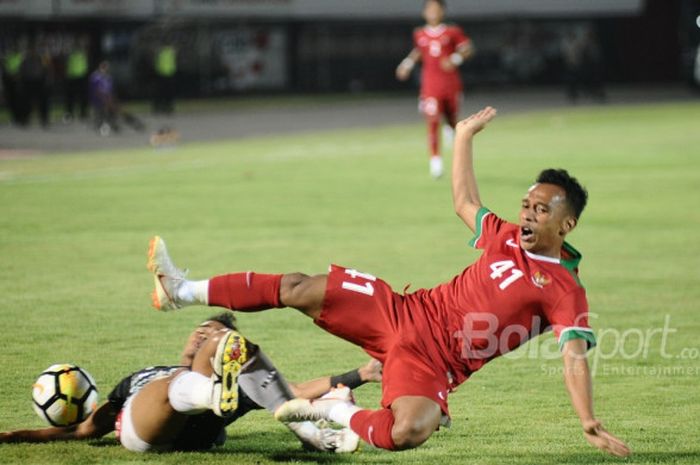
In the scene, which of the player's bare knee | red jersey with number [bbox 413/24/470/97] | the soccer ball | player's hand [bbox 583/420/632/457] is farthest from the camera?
red jersey with number [bbox 413/24/470/97]

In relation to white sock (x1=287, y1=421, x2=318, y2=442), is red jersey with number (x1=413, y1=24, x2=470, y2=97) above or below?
above

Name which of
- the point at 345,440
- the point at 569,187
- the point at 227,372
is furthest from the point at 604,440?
the point at 227,372

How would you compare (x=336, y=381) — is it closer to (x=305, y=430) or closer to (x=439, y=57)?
(x=305, y=430)

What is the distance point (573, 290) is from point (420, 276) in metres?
6.42

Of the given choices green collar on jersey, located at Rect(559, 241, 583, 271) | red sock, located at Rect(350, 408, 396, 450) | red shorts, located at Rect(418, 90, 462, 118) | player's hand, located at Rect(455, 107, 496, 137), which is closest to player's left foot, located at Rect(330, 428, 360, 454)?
red sock, located at Rect(350, 408, 396, 450)

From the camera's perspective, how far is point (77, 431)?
7324 millimetres

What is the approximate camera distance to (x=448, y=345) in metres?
6.84

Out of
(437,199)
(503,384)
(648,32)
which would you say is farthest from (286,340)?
(648,32)

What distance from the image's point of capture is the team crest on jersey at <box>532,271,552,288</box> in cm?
674

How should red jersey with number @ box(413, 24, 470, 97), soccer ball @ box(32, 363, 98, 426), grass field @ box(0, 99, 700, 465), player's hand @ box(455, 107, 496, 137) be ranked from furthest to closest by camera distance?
red jersey with number @ box(413, 24, 470, 97)
player's hand @ box(455, 107, 496, 137)
grass field @ box(0, 99, 700, 465)
soccer ball @ box(32, 363, 98, 426)

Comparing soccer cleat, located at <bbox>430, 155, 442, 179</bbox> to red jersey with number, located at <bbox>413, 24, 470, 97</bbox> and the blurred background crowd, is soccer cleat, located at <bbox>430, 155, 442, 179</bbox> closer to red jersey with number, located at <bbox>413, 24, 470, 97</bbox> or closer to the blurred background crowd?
red jersey with number, located at <bbox>413, 24, 470, 97</bbox>

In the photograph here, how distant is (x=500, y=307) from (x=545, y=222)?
0.52 metres

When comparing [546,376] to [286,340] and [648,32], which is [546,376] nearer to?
[286,340]

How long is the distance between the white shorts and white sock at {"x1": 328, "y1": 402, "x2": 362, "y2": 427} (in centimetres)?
100
